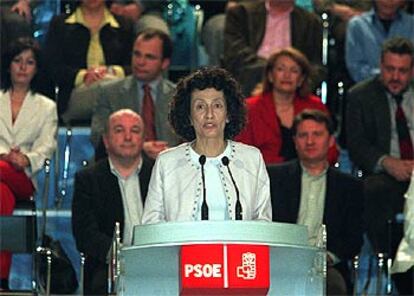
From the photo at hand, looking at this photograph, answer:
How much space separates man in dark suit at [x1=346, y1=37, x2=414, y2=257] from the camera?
28.7 ft

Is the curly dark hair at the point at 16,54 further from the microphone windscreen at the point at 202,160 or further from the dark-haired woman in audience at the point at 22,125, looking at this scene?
the microphone windscreen at the point at 202,160

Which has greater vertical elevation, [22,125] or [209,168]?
[22,125]

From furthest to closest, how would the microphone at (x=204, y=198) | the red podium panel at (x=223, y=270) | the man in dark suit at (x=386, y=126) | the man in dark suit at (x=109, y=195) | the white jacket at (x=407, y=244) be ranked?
the man in dark suit at (x=386, y=126) → the man in dark suit at (x=109, y=195) → the white jacket at (x=407, y=244) → the microphone at (x=204, y=198) → the red podium panel at (x=223, y=270)

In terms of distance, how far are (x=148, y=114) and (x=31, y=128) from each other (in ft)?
2.32

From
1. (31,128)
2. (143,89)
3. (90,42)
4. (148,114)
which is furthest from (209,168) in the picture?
(90,42)

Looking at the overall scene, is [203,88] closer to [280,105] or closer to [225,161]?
[225,161]

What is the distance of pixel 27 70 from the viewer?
916 centimetres

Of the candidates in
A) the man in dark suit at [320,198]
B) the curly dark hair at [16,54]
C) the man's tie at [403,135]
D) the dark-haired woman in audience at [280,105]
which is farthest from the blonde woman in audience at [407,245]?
the curly dark hair at [16,54]

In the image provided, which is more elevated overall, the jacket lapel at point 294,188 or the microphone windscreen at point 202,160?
the jacket lapel at point 294,188

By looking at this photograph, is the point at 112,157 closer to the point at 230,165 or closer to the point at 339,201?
the point at 339,201

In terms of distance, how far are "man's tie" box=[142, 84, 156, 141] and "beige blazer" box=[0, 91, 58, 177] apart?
0.53m

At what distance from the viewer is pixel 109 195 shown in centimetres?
804

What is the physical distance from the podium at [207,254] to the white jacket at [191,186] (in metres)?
0.56

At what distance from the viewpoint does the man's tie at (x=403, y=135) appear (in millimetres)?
9117
